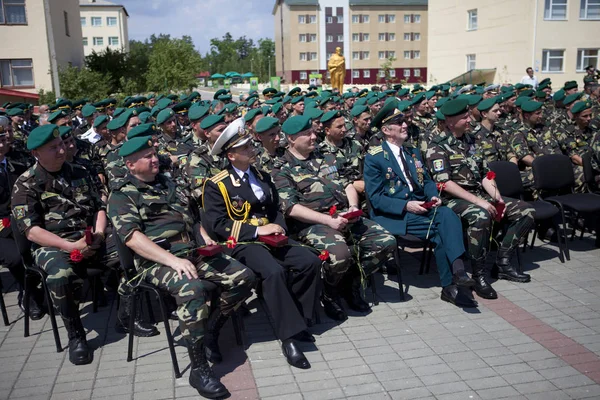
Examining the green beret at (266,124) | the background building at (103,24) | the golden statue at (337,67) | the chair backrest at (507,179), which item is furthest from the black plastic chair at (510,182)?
the background building at (103,24)

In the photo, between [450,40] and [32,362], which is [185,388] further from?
[450,40]

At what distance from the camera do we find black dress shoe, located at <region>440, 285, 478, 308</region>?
4.84m

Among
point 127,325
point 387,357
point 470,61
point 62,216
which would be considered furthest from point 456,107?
point 470,61

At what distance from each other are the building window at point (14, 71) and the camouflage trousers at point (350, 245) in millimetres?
27975

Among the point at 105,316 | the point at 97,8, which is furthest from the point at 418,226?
the point at 97,8

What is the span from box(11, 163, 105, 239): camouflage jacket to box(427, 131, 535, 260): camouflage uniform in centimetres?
341

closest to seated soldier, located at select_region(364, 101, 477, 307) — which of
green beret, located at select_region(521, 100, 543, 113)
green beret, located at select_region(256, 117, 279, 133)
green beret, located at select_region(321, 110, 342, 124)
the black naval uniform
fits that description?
green beret, located at select_region(321, 110, 342, 124)

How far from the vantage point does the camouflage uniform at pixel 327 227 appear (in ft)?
15.2

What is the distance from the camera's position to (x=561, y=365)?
12.4ft

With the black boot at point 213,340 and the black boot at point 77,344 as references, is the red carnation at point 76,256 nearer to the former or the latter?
the black boot at point 77,344

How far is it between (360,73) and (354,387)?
6231 centimetres

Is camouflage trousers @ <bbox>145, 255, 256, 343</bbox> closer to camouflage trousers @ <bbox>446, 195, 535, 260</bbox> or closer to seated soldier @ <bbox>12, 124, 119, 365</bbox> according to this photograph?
seated soldier @ <bbox>12, 124, 119, 365</bbox>

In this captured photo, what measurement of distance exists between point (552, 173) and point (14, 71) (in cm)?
2859

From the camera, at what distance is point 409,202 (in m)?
5.15
